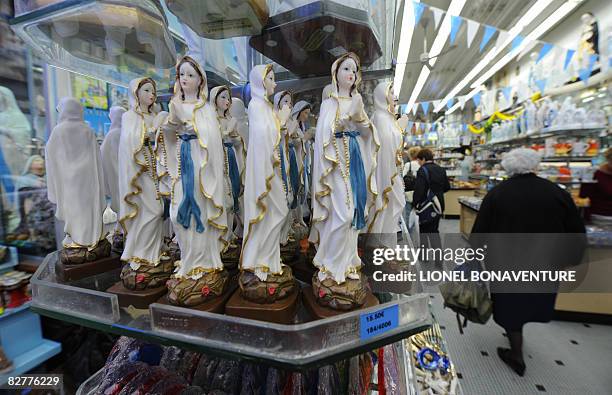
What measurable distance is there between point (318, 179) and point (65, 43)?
1.08 metres

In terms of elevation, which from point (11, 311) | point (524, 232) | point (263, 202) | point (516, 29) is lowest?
point (11, 311)

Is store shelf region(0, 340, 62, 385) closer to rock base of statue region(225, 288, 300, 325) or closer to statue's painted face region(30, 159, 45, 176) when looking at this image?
statue's painted face region(30, 159, 45, 176)

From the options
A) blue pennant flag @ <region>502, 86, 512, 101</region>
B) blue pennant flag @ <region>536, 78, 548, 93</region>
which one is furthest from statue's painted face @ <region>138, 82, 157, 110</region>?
blue pennant flag @ <region>502, 86, 512, 101</region>

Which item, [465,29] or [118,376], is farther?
[465,29]

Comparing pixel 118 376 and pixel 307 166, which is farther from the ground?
pixel 307 166

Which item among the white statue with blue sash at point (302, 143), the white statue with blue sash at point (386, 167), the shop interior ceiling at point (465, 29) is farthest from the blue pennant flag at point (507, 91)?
the white statue with blue sash at point (302, 143)

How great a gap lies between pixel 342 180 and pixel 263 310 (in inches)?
14.0

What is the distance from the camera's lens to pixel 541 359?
74.7 inches

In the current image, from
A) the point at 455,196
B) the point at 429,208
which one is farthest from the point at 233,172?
the point at 455,196

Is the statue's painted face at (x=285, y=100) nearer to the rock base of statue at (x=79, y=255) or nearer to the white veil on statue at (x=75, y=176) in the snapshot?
the white veil on statue at (x=75, y=176)

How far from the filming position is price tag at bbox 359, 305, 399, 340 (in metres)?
0.59

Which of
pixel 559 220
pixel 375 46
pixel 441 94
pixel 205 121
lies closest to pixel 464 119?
pixel 441 94

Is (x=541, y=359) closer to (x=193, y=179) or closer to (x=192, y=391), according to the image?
(x=192, y=391)

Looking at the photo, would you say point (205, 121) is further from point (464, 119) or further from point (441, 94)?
point (464, 119)
